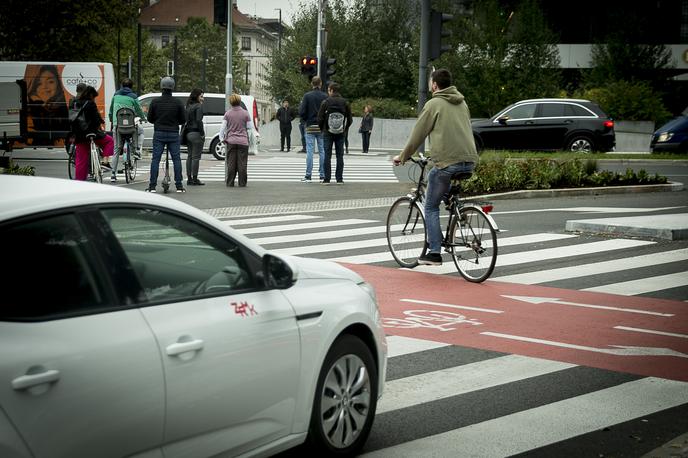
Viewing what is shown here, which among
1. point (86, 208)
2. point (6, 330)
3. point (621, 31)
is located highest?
point (621, 31)

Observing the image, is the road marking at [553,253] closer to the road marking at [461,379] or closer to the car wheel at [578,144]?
the road marking at [461,379]

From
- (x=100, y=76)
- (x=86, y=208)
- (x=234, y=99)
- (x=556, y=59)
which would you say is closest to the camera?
(x=86, y=208)

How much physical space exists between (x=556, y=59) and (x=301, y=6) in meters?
14.8

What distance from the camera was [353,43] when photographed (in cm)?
5384

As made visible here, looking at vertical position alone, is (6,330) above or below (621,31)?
below

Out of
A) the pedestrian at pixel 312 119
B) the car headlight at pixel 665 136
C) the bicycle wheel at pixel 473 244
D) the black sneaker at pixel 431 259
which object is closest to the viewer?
the bicycle wheel at pixel 473 244

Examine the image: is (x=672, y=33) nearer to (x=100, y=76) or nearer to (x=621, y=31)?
(x=621, y=31)

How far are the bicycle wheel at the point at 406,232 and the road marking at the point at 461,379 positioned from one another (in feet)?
13.5

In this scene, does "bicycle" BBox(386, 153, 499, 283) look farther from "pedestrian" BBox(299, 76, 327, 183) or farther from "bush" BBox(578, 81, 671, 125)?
"bush" BBox(578, 81, 671, 125)

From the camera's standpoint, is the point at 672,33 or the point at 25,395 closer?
the point at 25,395

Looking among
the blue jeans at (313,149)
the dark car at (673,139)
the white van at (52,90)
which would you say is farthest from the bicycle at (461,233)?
the white van at (52,90)

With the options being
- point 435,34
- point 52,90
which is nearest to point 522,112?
point 435,34

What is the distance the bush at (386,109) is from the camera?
51.3m

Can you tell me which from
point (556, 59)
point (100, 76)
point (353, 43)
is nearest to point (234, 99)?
point (100, 76)
